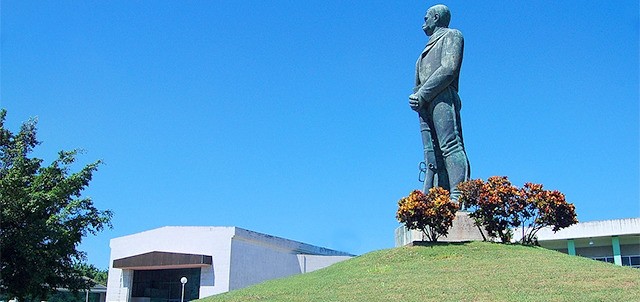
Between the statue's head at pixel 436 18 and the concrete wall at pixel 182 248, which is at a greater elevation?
the statue's head at pixel 436 18

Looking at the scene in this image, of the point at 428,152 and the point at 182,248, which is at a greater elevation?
the point at 428,152

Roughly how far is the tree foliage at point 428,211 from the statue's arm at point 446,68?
3028 mm

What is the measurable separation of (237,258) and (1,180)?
50.1 feet

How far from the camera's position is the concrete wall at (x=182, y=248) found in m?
29.5

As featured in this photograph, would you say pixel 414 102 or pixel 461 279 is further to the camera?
pixel 414 102

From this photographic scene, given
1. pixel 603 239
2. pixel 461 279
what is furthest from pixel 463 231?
pixel 603 239

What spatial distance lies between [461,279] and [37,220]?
10.2m

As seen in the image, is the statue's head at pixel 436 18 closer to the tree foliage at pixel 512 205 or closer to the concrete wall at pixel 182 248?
the tree foliage at pixel 512 205

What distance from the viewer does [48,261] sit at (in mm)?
16500

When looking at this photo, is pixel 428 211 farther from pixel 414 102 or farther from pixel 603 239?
pixel 603 239

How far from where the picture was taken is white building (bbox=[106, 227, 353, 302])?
2961 centimetres

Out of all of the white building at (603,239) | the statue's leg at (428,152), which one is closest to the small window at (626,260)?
the white building at (603,239)

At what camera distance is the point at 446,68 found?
16453 millimetres

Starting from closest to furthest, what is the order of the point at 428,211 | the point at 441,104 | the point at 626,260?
the point at 428,211
the point at 441,104
the point at 626,260
